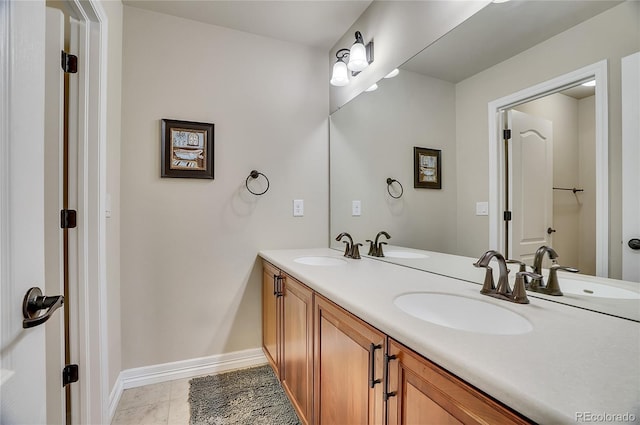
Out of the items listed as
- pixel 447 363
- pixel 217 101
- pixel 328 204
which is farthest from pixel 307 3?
pixel 447 363

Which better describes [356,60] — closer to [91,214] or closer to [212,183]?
[212,183]

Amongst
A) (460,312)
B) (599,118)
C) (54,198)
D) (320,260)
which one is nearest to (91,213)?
(54,198)

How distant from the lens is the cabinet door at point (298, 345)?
52.4 inches

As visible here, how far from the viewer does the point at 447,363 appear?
608mm

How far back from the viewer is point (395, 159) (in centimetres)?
173

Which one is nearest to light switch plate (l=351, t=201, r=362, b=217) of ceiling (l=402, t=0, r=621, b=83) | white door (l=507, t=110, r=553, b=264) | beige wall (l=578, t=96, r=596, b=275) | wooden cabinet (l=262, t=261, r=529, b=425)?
wooden cabinet (l=262, t=261, r=529, b=425)

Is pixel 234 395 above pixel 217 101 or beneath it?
beneath

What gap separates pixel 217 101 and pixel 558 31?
6.30 ft

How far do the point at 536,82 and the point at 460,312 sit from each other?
82cm

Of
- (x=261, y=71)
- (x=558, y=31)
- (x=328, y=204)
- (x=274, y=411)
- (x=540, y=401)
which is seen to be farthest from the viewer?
(x=328, y=204)

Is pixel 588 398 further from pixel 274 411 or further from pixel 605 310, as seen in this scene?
pixel 274 411

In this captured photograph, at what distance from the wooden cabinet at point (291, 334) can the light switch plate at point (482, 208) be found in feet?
2.59

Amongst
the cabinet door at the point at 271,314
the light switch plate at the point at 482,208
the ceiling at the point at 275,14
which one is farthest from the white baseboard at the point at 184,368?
the ceiling at the point at 275,14

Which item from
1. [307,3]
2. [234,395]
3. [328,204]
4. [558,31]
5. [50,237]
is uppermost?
[307,3]
